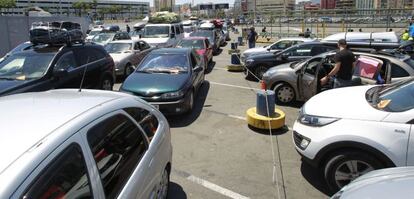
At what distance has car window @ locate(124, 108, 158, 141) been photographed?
3.41 m

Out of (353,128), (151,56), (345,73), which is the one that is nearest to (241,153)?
(353,128)

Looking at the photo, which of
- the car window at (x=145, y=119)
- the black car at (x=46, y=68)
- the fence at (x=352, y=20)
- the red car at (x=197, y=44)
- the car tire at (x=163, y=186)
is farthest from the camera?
the fence at (x=352, y=20)

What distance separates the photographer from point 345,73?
742 centimetres

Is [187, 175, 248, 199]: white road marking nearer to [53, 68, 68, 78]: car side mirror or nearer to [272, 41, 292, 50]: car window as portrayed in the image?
[53, 68, 68, 78]: car side mirror

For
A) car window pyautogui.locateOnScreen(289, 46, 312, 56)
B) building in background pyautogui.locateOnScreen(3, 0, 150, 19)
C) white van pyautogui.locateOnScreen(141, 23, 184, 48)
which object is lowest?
car window pyautogui.locateOnScreen(289, 46, 312, 56)

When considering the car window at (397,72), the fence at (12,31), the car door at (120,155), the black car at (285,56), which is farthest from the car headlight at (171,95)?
the fence at (12,31)

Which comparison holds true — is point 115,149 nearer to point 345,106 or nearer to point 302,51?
point 345,106

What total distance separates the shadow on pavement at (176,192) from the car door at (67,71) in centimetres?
432

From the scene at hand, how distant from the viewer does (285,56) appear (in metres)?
12.0

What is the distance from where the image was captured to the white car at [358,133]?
13.0 feet

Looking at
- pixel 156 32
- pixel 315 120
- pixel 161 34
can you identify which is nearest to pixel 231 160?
pixel 315 120

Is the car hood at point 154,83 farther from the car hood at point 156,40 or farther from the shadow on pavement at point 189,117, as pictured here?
the car hood at point 156,40

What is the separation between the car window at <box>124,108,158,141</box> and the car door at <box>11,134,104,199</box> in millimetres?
1003

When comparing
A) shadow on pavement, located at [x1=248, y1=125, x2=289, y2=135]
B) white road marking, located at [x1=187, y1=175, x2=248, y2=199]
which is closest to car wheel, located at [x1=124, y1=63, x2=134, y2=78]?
shadow on pavement, located at [x1=248, y1=125, x2=289, y2=135]
